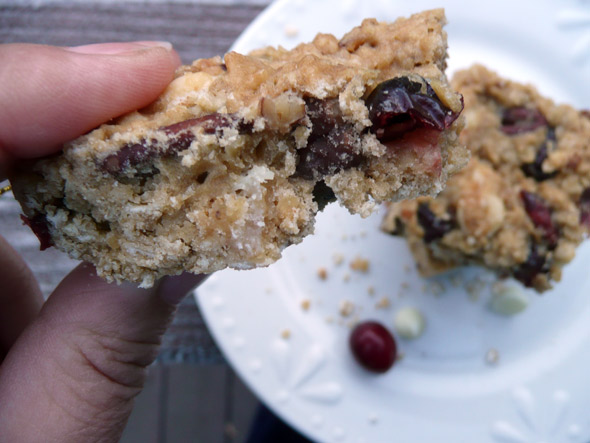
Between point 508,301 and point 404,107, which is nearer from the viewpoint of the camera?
point 404,107

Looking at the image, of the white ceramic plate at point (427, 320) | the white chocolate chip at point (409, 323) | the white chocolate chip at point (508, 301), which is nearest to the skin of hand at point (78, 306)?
the white ceramic plate at point (427, 320)

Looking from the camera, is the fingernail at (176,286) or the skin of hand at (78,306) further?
the fingernail at (176,286)

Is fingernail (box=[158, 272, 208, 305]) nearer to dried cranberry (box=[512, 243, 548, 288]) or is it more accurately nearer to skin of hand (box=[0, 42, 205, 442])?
skin of hand (box=[0, 42, 205, 442])

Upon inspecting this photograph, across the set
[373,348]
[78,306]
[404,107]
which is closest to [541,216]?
[373,348]

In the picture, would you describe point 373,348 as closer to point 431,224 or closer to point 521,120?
point 431,224

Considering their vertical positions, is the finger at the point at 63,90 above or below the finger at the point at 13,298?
above

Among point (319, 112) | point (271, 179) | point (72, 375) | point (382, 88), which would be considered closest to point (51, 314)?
point (72, 375)

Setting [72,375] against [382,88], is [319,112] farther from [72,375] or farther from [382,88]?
[72,375]

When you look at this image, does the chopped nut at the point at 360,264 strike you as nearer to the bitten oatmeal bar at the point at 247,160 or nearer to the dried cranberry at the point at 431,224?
the dried cranberry at the point at 431,224
